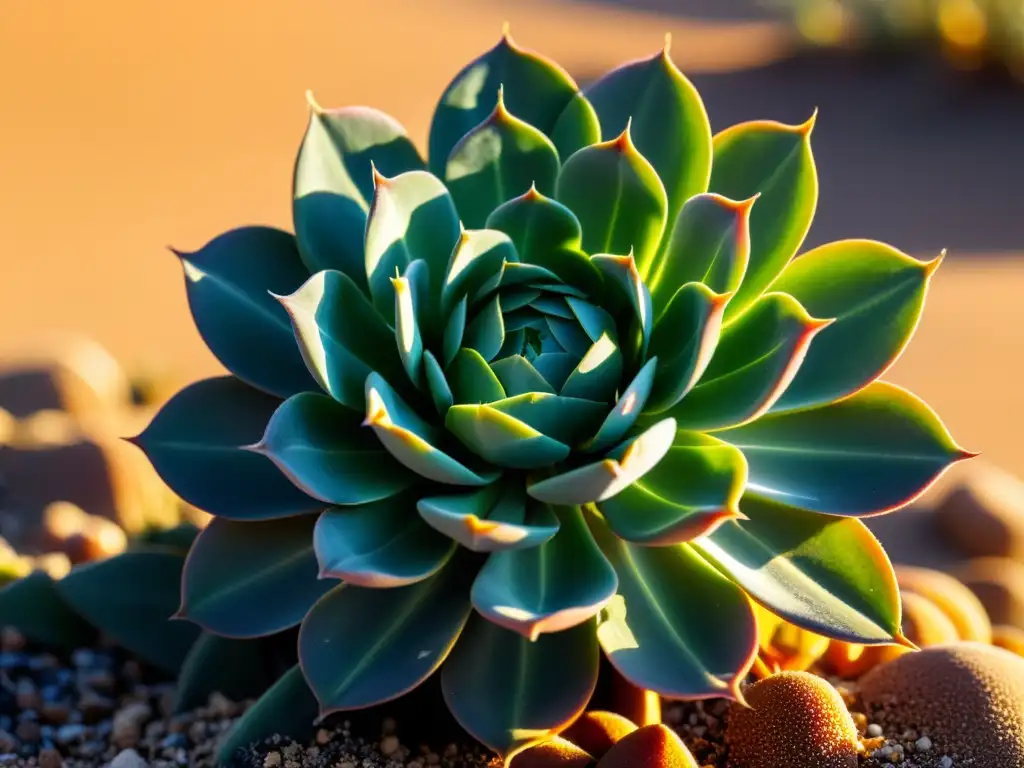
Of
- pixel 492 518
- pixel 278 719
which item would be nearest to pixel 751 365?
pixel 492 518

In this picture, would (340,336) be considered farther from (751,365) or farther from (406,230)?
(751,365)

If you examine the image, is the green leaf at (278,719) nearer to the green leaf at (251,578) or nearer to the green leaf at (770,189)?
the green leaf at (251,578)

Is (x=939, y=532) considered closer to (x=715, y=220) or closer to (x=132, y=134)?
(x=715, y=220)

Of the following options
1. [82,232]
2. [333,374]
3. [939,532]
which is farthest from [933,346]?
[82,232]

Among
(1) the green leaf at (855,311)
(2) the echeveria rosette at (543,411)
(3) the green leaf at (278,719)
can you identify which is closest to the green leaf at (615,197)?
(2) the echeveria rosette at (543,411)

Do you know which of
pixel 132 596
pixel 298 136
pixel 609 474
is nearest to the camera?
pixel 609 474

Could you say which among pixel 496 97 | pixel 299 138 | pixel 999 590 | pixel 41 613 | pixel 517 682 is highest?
pixel 299 138
